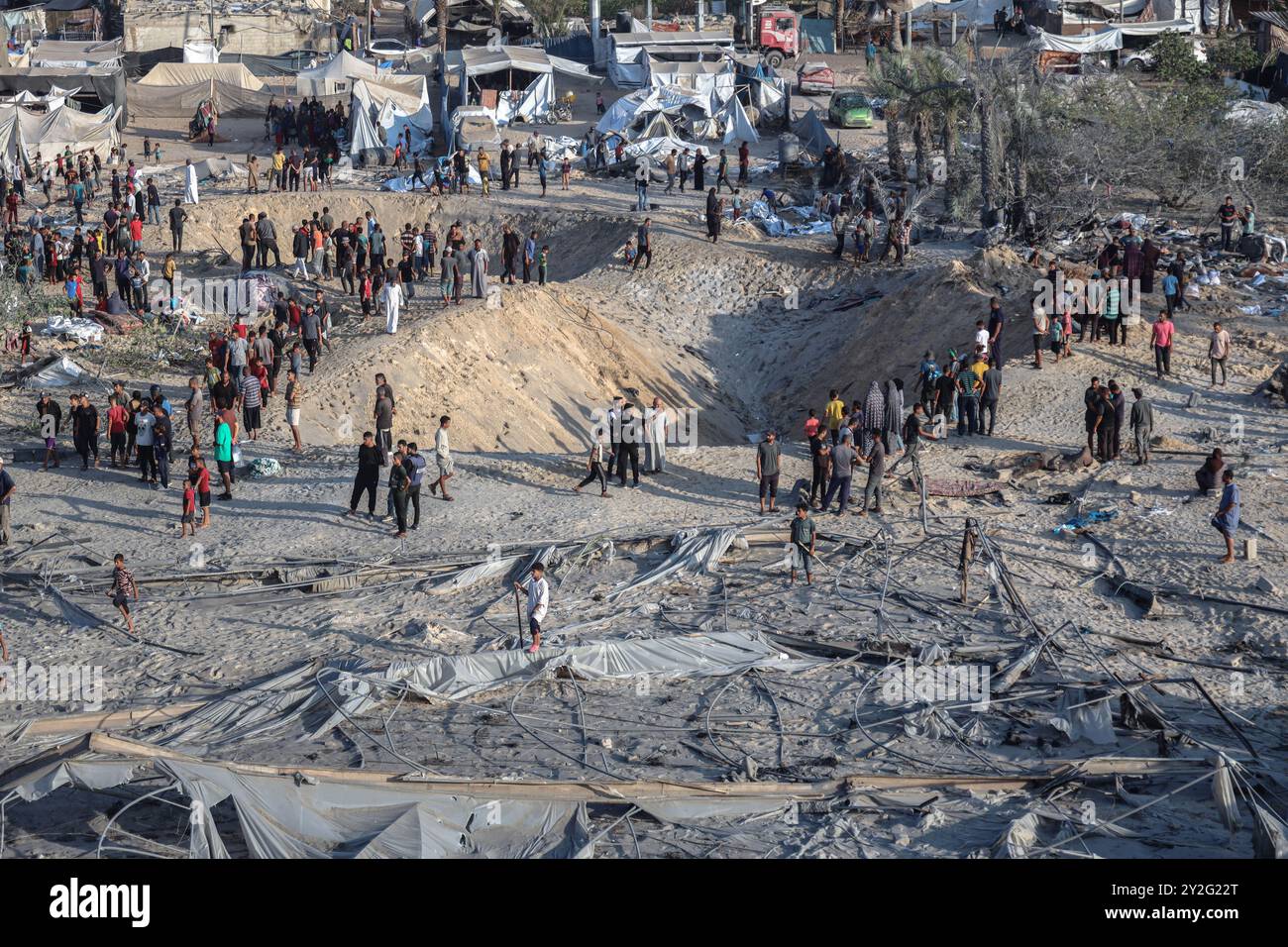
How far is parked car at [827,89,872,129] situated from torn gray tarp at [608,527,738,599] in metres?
22.9

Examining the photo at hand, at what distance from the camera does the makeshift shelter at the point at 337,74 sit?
132 feet

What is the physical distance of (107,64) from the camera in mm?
43312

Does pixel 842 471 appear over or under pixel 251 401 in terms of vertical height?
under

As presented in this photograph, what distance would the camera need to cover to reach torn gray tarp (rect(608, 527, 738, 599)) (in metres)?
16.1

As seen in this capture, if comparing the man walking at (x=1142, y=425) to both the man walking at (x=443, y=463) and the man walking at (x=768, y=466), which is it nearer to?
the man walking at (x=768, y=466)

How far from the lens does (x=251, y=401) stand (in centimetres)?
1953

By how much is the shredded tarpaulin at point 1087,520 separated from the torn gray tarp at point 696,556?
12.8 feet

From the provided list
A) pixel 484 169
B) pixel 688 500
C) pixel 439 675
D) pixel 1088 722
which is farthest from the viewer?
pixel 484 169

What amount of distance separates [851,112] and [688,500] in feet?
70.1

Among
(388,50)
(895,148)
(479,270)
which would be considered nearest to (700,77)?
(895,148)

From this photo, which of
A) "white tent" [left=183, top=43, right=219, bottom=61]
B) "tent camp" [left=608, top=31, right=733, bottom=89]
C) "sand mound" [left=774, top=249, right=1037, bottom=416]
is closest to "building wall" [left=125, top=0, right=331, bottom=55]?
"white tent" [left=183, top=43, right=219, bottom=61]

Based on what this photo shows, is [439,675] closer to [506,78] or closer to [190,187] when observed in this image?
[190,187]

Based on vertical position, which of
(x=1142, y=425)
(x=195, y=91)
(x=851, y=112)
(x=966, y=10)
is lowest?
(x=1142, y=425)

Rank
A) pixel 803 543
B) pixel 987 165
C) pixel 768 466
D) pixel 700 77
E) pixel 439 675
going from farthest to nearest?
1. pixel 700 77
2. pixel 987 165
3. pixel 768 466
4. pixel 803 543
5. pixel 439 675
